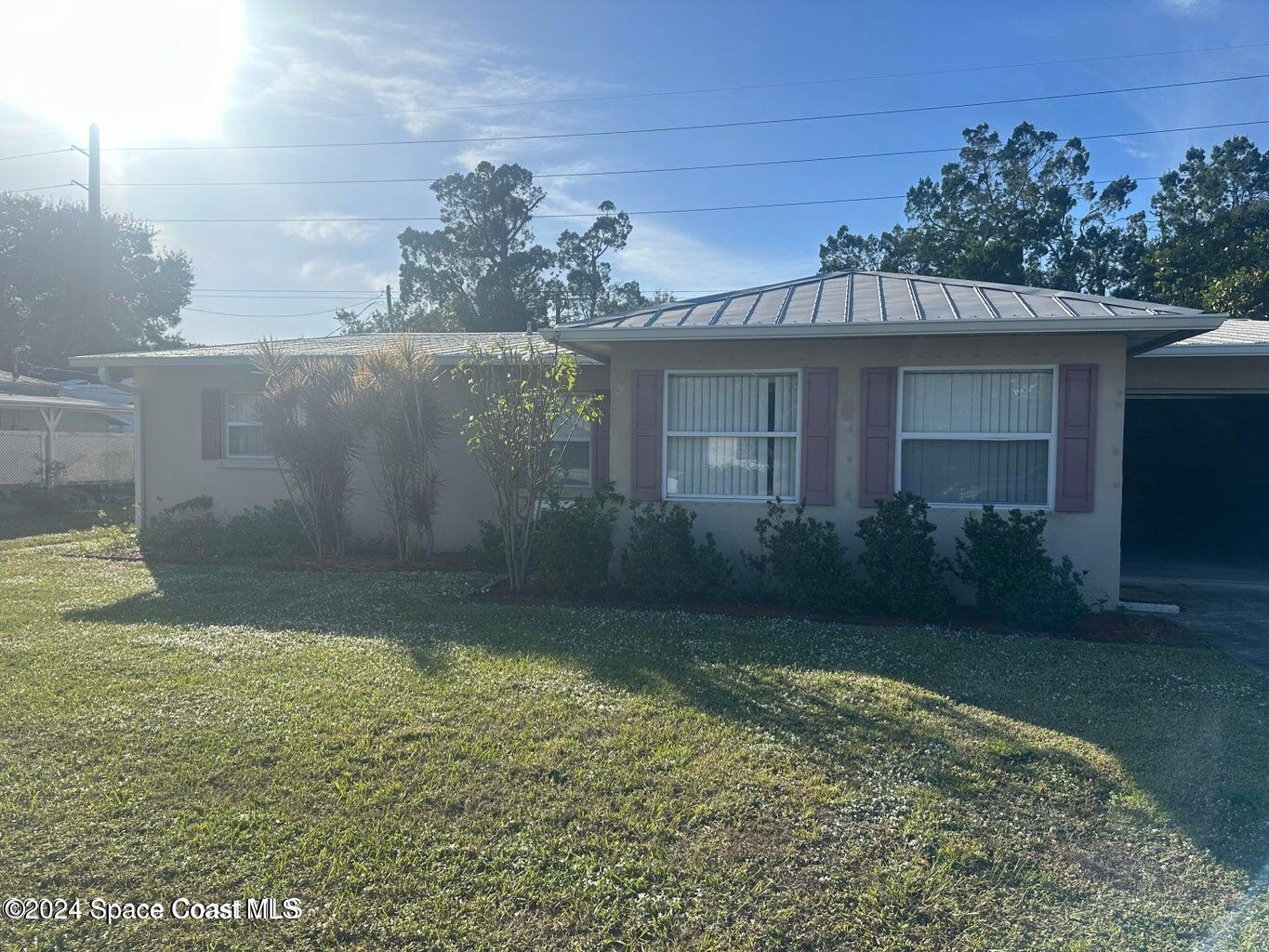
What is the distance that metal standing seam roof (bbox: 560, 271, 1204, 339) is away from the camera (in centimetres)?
797

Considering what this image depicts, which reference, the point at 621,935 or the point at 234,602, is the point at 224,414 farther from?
the point at 621,935

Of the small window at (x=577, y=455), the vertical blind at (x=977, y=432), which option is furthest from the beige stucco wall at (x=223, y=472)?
the vertical blind at (x=977, y=432)

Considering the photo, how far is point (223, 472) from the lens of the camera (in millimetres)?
12953

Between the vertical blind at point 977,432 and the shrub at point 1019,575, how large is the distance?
1.85 feet

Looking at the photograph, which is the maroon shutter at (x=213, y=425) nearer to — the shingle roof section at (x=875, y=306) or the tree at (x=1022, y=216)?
the shingle roof section at (x=875, y=306)

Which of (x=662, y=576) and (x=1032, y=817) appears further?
(x=662, y=576)

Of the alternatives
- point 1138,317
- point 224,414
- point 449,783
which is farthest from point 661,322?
point 224,414

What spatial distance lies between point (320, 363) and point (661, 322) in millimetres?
4847

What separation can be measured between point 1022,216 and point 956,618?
1026 inches

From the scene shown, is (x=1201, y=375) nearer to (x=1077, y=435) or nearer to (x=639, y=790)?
(x=1077, y=435)

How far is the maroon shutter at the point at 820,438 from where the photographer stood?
879 cm

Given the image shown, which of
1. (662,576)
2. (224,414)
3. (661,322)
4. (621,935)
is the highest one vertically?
(661,322)

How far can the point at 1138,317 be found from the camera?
7.50 meters

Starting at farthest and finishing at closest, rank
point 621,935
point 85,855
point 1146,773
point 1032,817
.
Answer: point 1146,773 → point 1032,817 → point 85,855 → point 621,935
